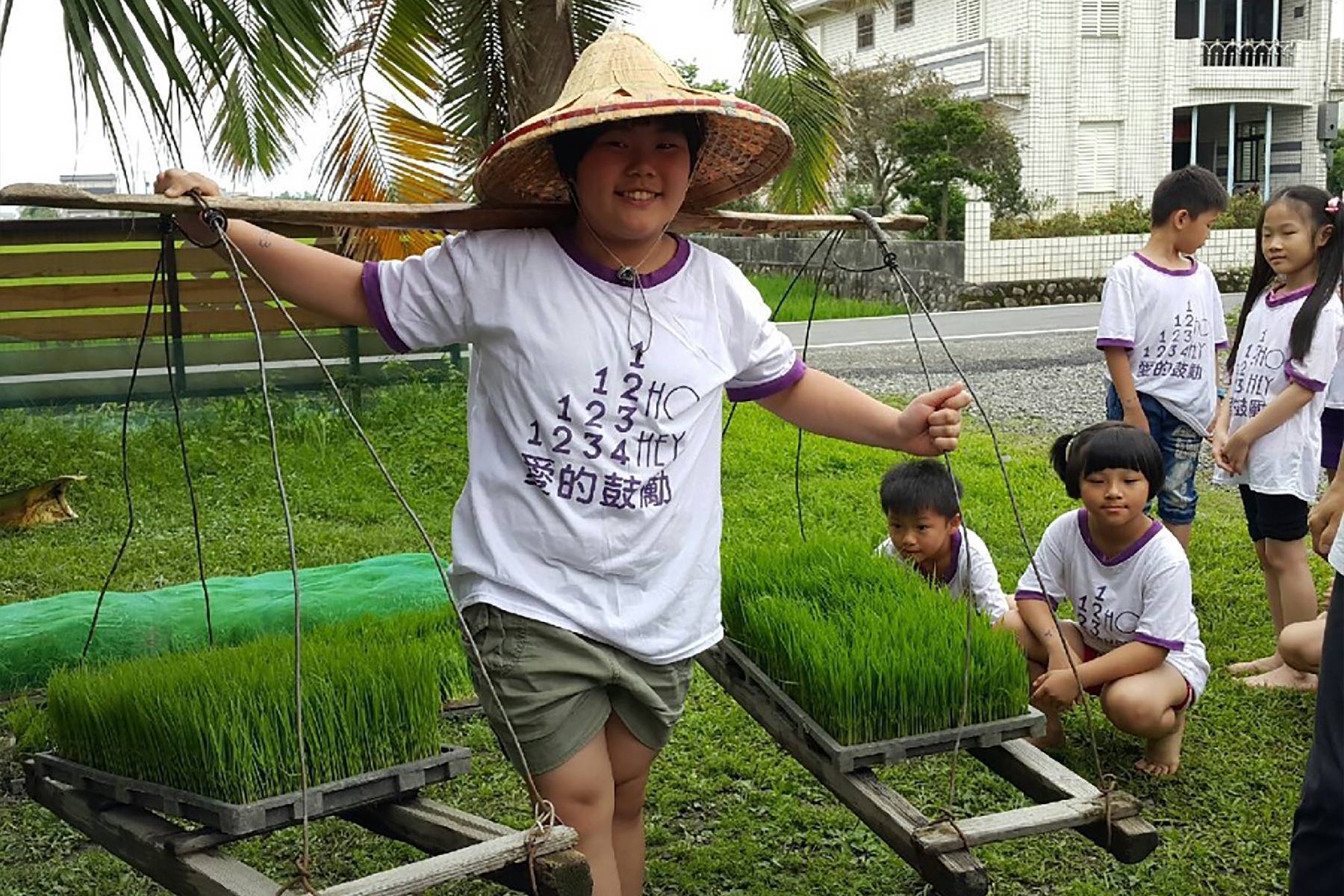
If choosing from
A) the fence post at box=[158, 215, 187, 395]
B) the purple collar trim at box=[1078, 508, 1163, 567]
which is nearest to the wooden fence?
the fence post at box=[158, 215, 187, 395]

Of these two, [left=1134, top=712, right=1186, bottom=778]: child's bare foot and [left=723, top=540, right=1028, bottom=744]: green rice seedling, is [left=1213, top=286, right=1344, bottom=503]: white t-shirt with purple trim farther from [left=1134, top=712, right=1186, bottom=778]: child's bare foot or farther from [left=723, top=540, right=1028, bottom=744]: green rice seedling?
[left=723, top=540, right=1028, bottom=744]: green rice seedling

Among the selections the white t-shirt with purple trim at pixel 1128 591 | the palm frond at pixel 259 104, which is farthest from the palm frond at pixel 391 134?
the white t-shirt with purple trim at pixel 1128 591

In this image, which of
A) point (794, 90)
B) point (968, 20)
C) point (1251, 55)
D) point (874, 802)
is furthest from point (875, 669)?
point (1251, 55)

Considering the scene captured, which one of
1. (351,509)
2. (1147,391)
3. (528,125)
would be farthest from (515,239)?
(351,509)

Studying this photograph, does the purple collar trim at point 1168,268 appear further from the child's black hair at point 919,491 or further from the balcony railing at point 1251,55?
the balcony railing at point 1251,55

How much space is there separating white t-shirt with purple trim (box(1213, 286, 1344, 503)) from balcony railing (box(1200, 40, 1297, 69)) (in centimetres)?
2395

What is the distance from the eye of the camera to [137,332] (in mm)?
8414

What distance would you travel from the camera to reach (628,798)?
2.63 meters

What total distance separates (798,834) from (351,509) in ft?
13.7

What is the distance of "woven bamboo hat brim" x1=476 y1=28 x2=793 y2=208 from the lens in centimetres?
234

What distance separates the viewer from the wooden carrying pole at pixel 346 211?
2.18 meters

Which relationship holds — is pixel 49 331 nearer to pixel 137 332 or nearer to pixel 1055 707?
pixel 137 332

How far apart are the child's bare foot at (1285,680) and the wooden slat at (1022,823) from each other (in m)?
2.12

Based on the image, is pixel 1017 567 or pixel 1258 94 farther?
pixel 1258 94
